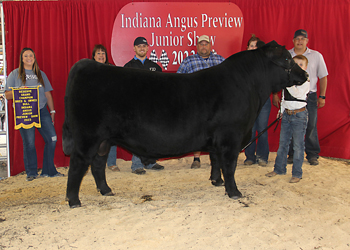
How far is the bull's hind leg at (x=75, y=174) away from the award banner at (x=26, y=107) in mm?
1702

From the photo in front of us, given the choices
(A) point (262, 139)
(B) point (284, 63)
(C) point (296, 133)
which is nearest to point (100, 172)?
(B) point (284, 63)

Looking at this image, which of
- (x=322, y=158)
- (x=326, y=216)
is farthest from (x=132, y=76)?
(x=322, y=158)

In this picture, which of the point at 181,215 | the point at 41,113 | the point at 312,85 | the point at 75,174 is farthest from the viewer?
the point at 312,85

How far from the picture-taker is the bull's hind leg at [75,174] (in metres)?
2.90

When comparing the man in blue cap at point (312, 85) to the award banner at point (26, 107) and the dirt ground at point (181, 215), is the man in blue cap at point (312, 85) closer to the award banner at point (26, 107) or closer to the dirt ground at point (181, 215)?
the dirt ground at point (181, 215)

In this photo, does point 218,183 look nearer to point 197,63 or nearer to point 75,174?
point 75,174

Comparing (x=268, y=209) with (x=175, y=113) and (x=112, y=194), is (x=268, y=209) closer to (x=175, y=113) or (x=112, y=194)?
(x=175, y=113)

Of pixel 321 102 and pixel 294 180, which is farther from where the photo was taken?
pixel 321 102

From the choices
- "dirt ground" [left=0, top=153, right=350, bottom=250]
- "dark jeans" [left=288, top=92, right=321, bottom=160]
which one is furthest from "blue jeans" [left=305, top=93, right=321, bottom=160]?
"dirt ground" [left=0, top=153, right=350, bottom=250]

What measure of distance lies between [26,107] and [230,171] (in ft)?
10.3

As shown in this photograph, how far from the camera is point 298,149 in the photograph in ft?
12.7

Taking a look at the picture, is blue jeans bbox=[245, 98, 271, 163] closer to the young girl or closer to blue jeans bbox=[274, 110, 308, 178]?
blue jeans bbox=[274, 110, 308, 178]

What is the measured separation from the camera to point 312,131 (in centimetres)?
486

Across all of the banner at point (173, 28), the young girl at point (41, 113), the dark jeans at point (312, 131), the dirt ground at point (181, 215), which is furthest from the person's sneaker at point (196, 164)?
the young girl at point (41, 113)
